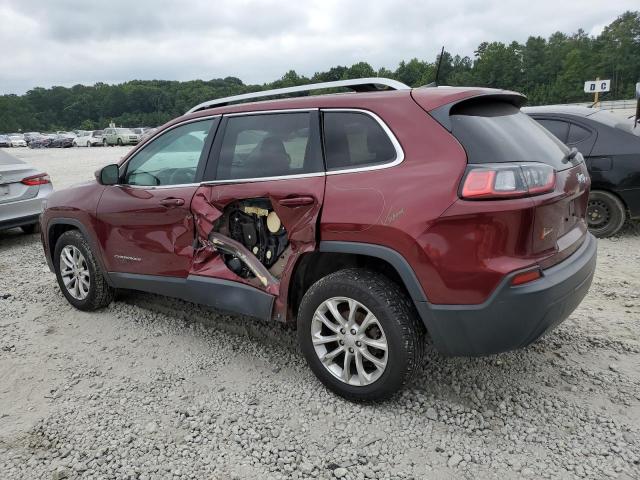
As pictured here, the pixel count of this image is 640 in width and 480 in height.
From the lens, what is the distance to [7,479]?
2.50 metres

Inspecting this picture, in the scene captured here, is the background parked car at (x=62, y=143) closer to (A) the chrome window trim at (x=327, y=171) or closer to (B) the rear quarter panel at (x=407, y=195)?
(A) the chrome window trim at (x=327, y=171)

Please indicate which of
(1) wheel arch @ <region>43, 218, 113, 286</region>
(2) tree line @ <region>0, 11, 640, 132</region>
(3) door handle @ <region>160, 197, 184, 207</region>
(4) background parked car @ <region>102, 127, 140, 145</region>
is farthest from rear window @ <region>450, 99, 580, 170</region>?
(2) tree line @ <region>0, 11, 640, 132</region>

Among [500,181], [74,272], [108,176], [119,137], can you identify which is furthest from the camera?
[119,137]

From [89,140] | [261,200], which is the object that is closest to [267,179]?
[261,200]

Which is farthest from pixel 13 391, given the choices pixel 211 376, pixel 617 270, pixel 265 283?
pixel 617 270

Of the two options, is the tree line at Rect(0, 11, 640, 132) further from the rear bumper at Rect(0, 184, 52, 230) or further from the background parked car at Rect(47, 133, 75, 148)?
the rear bumper at Rect(0, 184, 52, 230)

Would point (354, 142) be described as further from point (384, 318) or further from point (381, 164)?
point (384, 318)

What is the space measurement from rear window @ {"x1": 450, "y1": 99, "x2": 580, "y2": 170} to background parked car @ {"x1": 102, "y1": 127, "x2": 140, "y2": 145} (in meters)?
44.5

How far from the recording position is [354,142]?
9.37ft

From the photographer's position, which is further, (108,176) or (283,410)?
(108,176)

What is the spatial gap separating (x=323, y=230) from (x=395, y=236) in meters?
0.45

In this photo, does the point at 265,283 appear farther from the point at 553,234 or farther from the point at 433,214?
the point at 553,234

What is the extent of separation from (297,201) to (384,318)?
84cm

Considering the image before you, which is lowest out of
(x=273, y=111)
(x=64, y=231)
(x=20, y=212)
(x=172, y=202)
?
(x=20, y=212)
